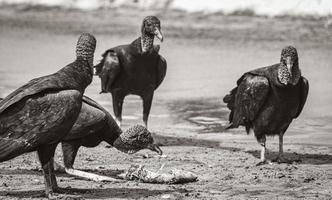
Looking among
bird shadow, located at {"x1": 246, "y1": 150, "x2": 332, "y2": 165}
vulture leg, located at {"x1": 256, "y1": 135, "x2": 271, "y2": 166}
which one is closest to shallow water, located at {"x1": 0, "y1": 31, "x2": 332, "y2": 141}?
bird shadow, located at {"x1": 246, "y1": 150, "x2": 332, "y2": 165}

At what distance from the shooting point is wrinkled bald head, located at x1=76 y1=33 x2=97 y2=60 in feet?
23.5

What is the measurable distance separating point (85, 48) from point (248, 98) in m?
2.19

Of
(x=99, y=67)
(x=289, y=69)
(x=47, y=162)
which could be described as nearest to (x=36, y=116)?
(x=47, y=162)

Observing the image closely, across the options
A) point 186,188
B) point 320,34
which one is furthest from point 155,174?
point 320,34

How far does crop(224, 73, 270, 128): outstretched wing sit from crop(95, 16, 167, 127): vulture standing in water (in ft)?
4.12

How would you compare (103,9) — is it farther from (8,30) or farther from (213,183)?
(213,183)

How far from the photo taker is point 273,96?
8.77m

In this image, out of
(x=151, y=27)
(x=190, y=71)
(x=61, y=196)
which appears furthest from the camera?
(x=190, y=71)

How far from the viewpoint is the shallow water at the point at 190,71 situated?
1131cm

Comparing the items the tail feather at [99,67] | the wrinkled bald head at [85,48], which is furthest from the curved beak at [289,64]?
the tail feather at [99,67]

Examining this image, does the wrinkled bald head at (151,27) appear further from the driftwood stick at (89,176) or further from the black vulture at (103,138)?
the driftwood stick at (89,176)

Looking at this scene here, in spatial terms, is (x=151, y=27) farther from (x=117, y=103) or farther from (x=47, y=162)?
(x=47, y=162)

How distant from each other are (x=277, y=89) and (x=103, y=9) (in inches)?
459

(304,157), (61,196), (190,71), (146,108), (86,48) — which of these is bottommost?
(190,71)
